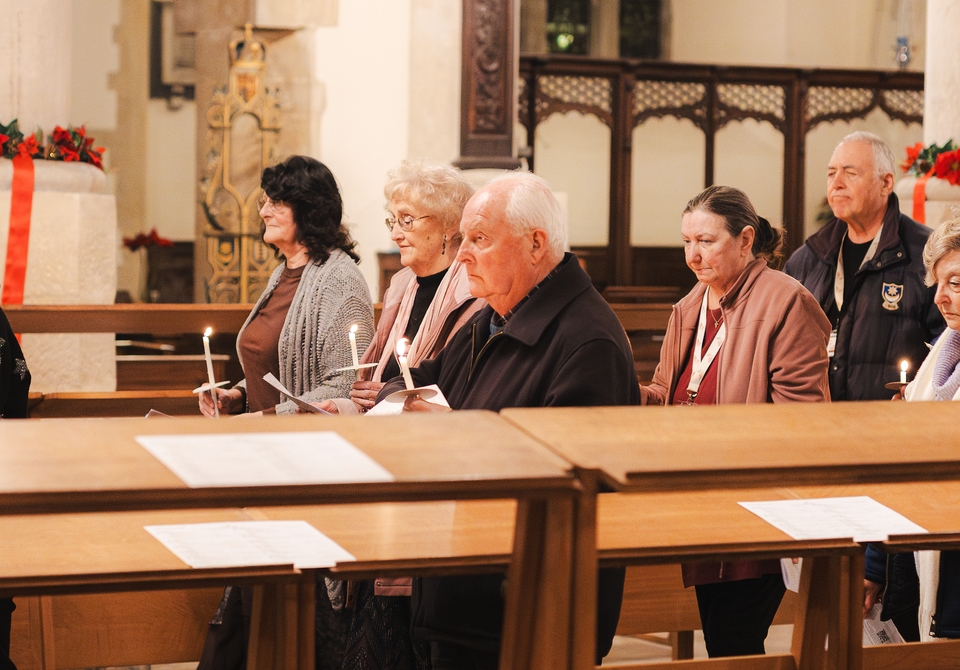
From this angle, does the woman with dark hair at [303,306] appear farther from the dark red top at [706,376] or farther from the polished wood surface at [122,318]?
the polished wood surface at [122,318]

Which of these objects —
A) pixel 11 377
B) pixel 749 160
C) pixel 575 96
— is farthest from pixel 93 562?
pixel 749 160

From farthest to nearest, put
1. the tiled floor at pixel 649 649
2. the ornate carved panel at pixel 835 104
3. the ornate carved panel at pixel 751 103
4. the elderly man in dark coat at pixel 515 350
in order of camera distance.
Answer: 1. the ornate carved panel at pixel 835 104
2. the ornate carved panel at pixel 751 103
3. the tiled floor at pixel 649 649
4. the elderly man in dark coat at pixel 515 350

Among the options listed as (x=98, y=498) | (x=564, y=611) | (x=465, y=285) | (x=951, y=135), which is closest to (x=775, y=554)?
(x=564, y=611)

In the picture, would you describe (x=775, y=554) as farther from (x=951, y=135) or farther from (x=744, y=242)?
(x=951, y=135)

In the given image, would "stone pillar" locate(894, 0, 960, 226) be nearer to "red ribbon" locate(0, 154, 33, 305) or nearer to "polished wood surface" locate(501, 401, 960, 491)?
"red ribbon" locate(0, 154, 33, 305)

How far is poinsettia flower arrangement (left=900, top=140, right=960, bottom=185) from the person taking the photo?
18.4 feet

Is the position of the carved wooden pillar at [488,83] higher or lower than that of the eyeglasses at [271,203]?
higher

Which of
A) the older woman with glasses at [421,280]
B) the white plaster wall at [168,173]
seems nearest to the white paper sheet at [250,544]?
the older woman with glasses at [421,280]

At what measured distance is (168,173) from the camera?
12172mm

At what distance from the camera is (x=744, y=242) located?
9.80 ft

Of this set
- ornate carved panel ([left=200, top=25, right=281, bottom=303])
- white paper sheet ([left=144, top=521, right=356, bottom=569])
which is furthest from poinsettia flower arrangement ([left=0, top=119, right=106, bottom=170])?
white paper sheet ([left=144, top=521, right=356, bottom=569])

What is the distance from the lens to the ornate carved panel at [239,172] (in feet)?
23.8

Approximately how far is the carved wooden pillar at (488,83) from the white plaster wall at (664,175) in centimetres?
527

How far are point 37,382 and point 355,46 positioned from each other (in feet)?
10.2
